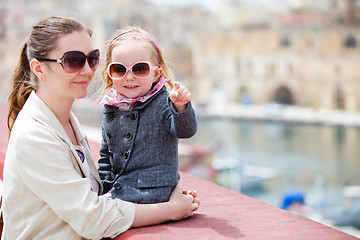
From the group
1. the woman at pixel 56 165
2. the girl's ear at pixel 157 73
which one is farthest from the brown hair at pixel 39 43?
the girl's ear at pixel 157 73

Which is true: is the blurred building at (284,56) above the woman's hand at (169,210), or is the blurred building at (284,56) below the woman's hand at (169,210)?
below

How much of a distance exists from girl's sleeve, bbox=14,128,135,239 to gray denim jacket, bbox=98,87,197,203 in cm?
7

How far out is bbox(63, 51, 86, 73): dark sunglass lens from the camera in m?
0.70

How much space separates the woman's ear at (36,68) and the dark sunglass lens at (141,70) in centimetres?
12

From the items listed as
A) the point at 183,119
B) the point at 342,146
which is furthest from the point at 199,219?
the point at 342,146

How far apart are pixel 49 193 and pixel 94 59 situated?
19 centimetres

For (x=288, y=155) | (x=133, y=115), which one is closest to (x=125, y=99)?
(x=133, y=115)

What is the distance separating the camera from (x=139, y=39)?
0.76m

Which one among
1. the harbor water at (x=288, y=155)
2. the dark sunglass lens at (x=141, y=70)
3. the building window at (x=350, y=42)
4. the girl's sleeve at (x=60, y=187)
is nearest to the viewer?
the girl's sleeve at (x=60, y=187)

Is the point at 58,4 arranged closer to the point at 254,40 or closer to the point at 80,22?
the point at 254,40

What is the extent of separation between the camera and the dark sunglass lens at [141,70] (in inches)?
29.5

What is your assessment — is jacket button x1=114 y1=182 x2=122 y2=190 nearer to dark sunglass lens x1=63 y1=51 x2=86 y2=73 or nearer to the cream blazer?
the cream blazer

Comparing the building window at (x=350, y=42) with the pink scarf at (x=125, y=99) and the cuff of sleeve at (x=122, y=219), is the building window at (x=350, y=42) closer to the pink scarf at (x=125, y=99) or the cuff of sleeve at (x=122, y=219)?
the pink scarf at (x=125, y=99)

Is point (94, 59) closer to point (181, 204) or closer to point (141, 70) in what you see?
point (141, 70)
